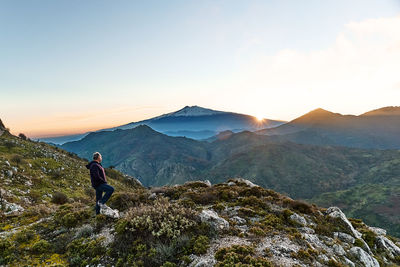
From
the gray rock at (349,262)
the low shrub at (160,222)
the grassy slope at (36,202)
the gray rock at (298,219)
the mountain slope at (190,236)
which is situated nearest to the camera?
the mountain slope at (190,236)

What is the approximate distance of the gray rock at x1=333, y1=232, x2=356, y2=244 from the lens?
1121cm

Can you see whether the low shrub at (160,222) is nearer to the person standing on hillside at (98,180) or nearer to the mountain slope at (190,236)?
the mountain slope at (190,236)

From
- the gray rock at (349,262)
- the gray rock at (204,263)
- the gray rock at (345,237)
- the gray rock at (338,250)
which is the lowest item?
the gray rock at (345,237)

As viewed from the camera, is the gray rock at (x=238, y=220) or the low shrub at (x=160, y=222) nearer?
the low shrub at (x=160, y=222)

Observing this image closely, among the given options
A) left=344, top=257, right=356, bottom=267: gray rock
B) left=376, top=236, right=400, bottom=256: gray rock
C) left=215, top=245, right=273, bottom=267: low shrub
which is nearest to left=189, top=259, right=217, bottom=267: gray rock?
left=215, top=245, right=273, bottom=267: low shrub

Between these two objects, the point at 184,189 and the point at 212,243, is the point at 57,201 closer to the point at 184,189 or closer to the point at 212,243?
the point at 184,189

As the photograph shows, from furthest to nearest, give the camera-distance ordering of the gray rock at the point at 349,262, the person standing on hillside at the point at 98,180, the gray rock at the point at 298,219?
the gray rock at the point at 298,219
the person standing on hillside at the point at 98,180
the gray rock at the point at 349,262

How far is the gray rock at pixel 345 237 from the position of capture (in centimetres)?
1121

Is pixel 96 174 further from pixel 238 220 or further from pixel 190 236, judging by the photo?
pixel 238 220

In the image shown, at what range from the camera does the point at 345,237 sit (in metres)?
11.4

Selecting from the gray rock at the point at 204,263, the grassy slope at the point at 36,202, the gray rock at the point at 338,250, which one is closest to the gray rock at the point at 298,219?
the gray rock at the point at 338,250

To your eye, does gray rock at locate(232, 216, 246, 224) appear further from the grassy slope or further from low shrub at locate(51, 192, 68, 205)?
low shrub at locate(51, 192, 68, 205)

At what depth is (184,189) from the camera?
1750 cm

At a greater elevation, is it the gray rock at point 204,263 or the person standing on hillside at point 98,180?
the person standing on hillside at point 98,180
